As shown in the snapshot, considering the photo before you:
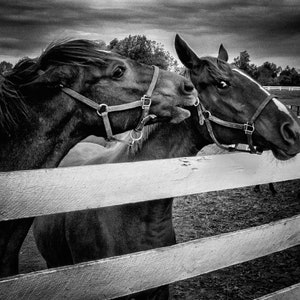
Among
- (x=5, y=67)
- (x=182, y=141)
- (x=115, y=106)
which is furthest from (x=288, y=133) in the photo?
(x=5, y=67)

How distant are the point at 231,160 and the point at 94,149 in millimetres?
3348

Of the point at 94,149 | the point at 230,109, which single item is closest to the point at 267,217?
the point at 94,149

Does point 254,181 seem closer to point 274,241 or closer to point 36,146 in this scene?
point 274,241

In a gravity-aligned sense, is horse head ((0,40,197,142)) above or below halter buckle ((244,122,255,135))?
above

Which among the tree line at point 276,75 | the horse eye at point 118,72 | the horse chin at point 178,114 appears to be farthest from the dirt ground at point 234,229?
the tree line at point 276,75

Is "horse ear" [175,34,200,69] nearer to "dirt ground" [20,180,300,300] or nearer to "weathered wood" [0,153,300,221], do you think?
"weathered wood" [0,153,300,221]

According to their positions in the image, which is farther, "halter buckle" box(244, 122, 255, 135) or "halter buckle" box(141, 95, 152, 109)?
"halter buckle" box(244, 122, 255, 135)

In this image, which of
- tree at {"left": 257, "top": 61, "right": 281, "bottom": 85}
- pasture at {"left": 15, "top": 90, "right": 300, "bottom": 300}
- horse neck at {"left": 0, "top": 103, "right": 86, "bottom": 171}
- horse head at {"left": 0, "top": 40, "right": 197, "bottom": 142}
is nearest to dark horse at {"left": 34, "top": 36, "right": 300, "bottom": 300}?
horse head at {"left": 0, "top": 40, "right": 197, "bottom": 142}

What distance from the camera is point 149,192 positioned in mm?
1577

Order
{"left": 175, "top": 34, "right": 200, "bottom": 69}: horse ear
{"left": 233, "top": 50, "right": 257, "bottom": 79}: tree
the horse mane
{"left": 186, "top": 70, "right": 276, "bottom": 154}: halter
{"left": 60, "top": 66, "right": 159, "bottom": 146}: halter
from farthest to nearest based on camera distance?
1. {"left": 233, "top": 50, "right": 257, "bottom": 79}: tree
2. {"left": 175, "top": 34, "right": 200, "bottom": 69}: horse ear
3. {"left": 186, "top": 70, "right": 276, "bottom": 154}: halter
4. {"left": 60, "top": 66, "right": 159, "bottom": 146}: halter
5. the horse mane

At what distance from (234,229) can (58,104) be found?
487cm

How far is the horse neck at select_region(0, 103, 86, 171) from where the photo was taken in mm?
1983

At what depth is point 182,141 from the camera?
116 inches

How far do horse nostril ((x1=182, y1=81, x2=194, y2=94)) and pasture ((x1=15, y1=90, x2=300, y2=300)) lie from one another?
204 centimetres
